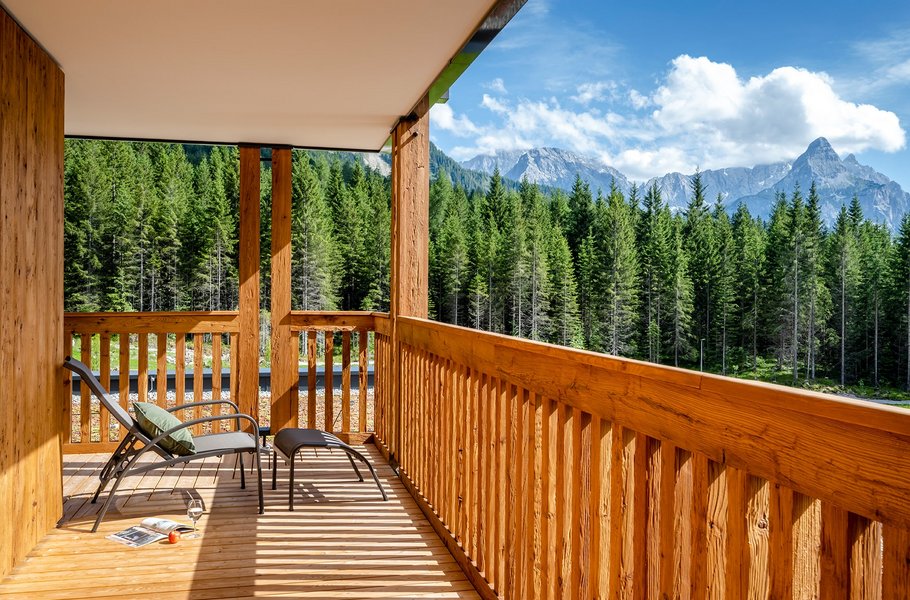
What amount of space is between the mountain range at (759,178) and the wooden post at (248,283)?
7519cm

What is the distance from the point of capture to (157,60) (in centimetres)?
378

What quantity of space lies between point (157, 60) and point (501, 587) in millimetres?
3214

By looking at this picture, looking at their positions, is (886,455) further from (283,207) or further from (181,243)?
(181,243)

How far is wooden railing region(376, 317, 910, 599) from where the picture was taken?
1002 mm

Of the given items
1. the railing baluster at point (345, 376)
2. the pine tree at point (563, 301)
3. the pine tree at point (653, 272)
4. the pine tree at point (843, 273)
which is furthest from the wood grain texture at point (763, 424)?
the pine tree at point (653, 272)

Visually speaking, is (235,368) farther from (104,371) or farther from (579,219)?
(579,219)

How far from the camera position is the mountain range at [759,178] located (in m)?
105

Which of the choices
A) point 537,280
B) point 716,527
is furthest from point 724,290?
point 716,527

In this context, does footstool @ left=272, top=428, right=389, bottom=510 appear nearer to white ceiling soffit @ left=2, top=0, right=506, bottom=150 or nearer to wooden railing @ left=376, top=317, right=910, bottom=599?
wooden railing @ left=376, top=317, right=910, bottom=599

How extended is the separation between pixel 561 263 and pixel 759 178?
428 ft

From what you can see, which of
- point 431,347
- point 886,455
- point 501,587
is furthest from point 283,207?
point 886,455

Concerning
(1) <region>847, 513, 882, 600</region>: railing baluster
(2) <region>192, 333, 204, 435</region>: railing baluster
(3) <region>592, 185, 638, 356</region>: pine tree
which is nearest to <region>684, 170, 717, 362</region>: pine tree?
(3) <region>592, 185, 638, 356</region>: pine tree

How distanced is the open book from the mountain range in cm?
7765

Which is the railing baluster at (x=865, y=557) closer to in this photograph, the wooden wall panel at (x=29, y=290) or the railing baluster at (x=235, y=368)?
the wooden wall panel at (x=29, y=290)
